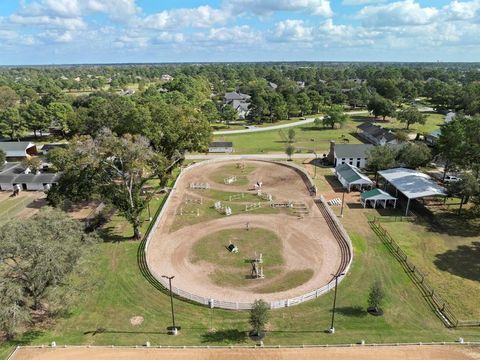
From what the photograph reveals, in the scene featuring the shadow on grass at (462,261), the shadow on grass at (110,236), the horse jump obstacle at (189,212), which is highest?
the shadow on grass at (462,261)

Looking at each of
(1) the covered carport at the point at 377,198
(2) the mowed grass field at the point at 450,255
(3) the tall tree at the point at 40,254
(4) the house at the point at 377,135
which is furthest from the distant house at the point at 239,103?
(3) the tall tree at the point at 40,254

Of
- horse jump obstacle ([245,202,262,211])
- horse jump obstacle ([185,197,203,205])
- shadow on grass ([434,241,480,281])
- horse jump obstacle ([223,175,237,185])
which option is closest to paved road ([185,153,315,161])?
horse jump obstacle ([223,175,237,185])

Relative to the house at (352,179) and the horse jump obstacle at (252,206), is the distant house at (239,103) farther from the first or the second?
the horse jump obstacle at (252,206)

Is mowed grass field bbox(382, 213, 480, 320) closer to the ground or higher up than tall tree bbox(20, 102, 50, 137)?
closer to the ground

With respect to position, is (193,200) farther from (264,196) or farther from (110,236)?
(110,236)

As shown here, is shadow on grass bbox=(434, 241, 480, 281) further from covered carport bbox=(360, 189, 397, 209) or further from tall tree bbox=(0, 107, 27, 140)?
tall tree bbox=(0, 107, 27, 140)

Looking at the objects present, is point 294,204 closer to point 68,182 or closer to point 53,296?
point 68,182
